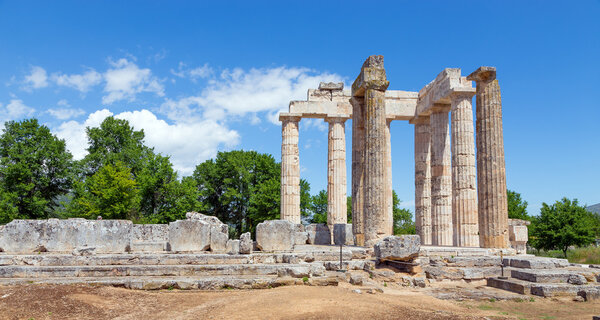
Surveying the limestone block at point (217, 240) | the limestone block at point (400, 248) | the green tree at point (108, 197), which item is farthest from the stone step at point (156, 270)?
the green tree at point (108, 197)

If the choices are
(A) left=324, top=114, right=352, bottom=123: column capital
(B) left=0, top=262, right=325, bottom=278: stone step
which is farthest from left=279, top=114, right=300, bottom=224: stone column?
(B) left=0, top=262, right=325, bottom=278: stone step

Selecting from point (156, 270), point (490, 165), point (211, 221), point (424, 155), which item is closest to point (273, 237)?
point (211, 221)

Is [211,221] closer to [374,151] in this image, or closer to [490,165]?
[374,151]

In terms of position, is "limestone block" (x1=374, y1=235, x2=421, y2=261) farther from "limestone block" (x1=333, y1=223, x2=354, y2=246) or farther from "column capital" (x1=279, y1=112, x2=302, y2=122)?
"column capital" (x1=279, y1=112, x2=302, y2=122)

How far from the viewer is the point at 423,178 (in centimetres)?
2472

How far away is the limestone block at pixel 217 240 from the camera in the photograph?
14.9m

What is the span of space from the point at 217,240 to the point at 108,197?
68.6 ft

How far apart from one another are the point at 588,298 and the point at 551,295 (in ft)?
2.74

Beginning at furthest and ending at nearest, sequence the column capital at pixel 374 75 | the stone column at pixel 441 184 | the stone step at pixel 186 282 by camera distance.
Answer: the stone column at pixel 441 184
the column capital at pixel 374 75
the stone step at pixel 186 282

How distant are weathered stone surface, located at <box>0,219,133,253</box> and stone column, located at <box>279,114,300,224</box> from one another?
11711mm

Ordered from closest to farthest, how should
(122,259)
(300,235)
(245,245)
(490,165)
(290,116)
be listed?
(122,259), (245,245), (490,165), (300,235), (290,116)

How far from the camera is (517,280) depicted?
1216cm

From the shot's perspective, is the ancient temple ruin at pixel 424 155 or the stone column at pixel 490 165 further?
the ancient temple ruin at pixel 424 155

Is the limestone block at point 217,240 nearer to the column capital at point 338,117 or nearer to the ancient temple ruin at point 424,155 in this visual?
the ancient temple ruin at point 424,155
